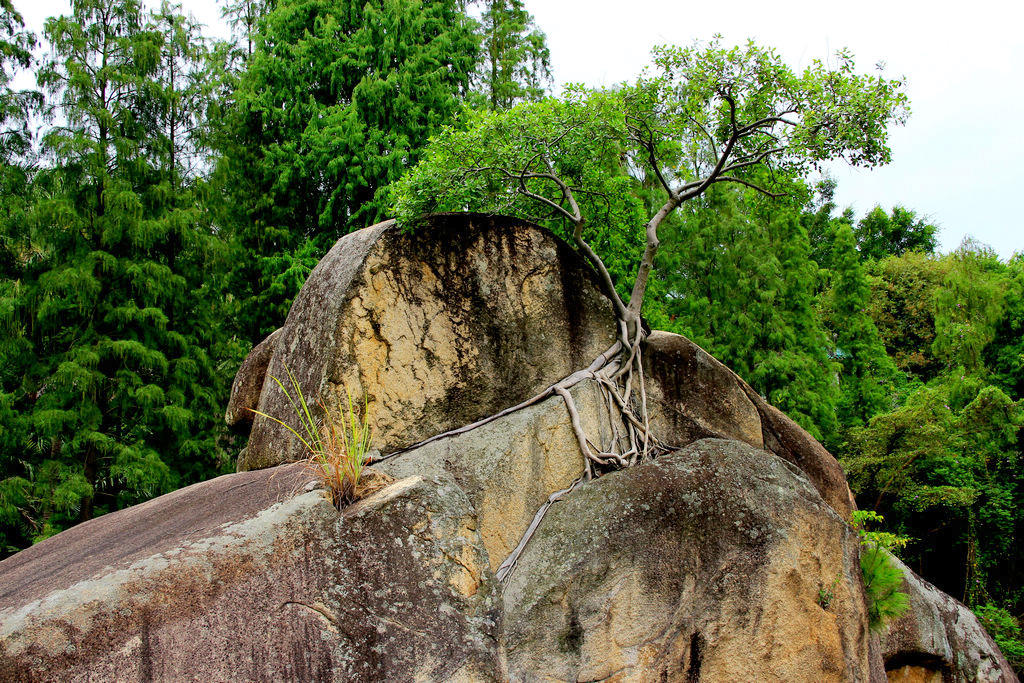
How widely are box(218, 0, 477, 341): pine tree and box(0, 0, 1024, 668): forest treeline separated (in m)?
0.06

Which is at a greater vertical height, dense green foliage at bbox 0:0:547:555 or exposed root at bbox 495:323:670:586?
dense green foliage at bbox 0:0:547:555

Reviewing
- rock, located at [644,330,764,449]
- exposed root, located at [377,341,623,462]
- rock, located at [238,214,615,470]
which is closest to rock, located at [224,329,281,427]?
rock, located at [238,214,615,470]

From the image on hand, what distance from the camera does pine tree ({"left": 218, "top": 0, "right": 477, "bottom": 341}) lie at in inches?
510

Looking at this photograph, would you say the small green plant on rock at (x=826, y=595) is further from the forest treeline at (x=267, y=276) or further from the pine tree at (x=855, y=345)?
the pine tree at (x=855, y=345)

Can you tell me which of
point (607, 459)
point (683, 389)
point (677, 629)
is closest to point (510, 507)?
point (607, 459)

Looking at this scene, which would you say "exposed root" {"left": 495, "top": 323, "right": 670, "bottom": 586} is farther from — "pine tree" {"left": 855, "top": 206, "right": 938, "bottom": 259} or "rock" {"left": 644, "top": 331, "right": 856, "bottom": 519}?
"pine tree" {"left": 855, "top": 206, "right": 938, "bottom": 259}

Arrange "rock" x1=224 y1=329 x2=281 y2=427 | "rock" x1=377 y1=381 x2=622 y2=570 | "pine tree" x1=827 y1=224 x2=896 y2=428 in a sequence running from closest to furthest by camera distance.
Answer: "rock" x1=377 y1=381 x2=622 y2=570 < "rock" x1=224 y1=329 x2=281 y2=427 < "pine tree" x1=827 y1=224 x2=896 y2=428

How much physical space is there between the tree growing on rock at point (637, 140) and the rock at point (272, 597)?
2594mm

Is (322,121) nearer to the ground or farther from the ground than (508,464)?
farther from the ground

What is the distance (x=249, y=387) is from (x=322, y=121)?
A: 8059 mm

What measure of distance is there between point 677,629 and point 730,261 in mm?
11529

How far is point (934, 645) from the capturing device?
704 centimetres

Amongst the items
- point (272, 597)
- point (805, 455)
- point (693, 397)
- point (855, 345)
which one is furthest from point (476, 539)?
point (855, 345)

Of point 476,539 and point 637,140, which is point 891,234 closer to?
point 637,140
